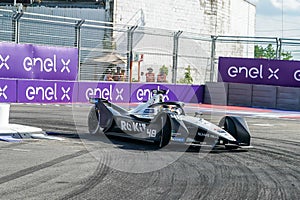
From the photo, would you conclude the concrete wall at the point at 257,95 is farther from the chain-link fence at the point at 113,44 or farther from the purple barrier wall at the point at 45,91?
the purple barrier wall at the point at 45,91

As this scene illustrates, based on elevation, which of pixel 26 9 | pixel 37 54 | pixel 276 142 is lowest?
pixel 276 142

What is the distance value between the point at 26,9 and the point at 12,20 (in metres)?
16.4

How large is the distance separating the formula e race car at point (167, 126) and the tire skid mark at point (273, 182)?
2.93 feet

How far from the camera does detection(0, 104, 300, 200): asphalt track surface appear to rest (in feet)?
22.8

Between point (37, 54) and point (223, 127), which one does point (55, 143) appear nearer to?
point (223, 127)

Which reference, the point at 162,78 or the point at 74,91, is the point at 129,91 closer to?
the point at 74,91

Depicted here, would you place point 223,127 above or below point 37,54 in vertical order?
below

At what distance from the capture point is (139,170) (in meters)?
8.41

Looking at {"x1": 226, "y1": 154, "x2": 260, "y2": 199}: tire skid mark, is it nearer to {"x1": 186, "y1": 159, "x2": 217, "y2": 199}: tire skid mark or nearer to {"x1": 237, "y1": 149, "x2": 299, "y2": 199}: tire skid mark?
{"x1": 237, "y1": 149, "x2": 299, "y2": 199}: tire skid mark

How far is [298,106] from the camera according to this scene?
1027 inches

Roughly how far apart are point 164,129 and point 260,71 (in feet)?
58.4

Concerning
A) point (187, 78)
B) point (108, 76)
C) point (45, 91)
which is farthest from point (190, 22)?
point (45, 91)

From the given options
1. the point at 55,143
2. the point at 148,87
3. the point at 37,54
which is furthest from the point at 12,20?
the point at 55,143

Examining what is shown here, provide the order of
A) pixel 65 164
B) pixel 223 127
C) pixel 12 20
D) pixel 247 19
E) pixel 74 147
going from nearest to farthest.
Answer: pixel 65 164
pixel 74 147
pixel 223 127
pixel 12 20
pixel 247 19
